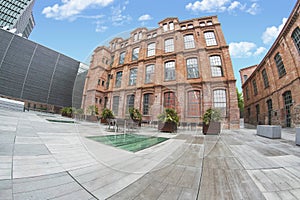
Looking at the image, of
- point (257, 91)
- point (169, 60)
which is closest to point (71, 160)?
point (169, 60)

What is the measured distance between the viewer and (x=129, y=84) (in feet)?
8.07

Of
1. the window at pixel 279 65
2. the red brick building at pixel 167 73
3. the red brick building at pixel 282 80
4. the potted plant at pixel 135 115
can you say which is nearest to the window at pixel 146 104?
the red brick building at pixel 167 73

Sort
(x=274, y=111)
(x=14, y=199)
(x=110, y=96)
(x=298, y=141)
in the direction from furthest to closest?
(x=274, y=111) → (x=298, y=141) → (x=110, y=96) → (x=14, y=199)

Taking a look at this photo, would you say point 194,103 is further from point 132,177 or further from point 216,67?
point 132,177

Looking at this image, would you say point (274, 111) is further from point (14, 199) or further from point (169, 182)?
point (14, 199)

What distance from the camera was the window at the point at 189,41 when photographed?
216 centimetres

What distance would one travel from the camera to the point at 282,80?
359 inches

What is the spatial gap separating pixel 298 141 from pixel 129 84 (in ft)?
18.2

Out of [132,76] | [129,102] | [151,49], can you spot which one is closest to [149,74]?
[132,76]

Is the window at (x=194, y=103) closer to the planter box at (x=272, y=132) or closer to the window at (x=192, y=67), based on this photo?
the window at (x=192, y=67)

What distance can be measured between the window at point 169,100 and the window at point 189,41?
1.01 metres

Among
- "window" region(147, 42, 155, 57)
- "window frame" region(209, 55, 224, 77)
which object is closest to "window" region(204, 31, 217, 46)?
"window frame" region(209, 55, 224, 77)

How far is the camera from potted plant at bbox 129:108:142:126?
8.08 ft

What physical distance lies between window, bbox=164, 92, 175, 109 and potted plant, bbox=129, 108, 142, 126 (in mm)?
745
